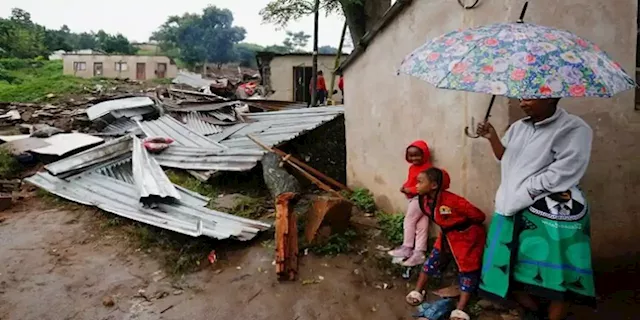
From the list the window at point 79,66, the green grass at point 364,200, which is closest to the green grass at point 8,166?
the green grass at point 364,200

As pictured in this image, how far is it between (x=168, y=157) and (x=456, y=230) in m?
5.52

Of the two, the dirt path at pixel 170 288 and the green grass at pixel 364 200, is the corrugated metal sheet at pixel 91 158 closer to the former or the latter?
the dirt path at pixel 170 288

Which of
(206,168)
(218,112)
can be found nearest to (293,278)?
(206,168)

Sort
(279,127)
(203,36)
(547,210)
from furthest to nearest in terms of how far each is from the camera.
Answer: (203,36), (279,127), (547,210)

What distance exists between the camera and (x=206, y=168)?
6984mm

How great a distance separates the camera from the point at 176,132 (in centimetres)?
899

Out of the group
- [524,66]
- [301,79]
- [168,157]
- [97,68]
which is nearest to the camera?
[524,66]

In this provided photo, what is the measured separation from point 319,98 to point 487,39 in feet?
45.0

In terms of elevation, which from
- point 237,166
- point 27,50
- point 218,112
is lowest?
point 237,166

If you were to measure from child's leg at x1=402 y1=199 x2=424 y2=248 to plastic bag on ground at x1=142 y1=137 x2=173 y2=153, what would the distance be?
5.08 m

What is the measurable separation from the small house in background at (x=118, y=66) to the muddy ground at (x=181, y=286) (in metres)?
33.2

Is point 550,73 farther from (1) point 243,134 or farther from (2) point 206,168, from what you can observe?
(1) point 243,134

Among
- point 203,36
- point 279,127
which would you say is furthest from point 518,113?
point 203,36

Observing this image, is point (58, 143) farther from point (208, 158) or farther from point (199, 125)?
point (208, 158)
